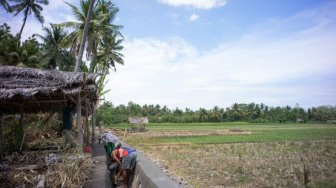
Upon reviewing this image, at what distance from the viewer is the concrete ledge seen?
684 cm

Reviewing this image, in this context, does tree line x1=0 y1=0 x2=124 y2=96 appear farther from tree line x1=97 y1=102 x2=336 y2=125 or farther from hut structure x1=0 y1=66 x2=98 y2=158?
tree line x1=97 y1=102 x2=336 y2=125

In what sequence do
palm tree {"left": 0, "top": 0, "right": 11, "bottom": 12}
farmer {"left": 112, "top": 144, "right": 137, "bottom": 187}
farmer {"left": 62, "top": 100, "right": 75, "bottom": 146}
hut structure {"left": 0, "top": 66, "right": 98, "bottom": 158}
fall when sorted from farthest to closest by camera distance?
palm tree {"left": 0, "top": 0, "right": 11, "bottom": 12}
farmer {"left": 62, "top": 100, "right": 75, "bottom": 146}
farmer {"left": 112, "top": 144, "right": 137, "bottom": 187}
hut structure {"left": 0, "top": 66, "right": 98, "bottom": 158}

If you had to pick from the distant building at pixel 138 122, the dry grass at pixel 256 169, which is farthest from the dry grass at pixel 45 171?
the distant building at pixel 138 122

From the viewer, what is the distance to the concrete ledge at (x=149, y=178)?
22.5ft

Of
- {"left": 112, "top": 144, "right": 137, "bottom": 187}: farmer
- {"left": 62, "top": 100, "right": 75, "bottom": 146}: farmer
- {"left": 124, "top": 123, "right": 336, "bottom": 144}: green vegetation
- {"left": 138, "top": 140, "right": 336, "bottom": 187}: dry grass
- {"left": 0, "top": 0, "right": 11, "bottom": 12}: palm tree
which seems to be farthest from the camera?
{"left": 0, "top": 0, "right": 11, "bottom": 12}: palm tree

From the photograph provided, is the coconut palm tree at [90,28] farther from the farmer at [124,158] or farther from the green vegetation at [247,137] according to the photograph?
the farmer at [124,158]

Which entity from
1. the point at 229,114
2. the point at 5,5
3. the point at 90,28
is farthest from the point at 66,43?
the point at 229,114

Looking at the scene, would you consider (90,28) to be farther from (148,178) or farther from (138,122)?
(138,122)

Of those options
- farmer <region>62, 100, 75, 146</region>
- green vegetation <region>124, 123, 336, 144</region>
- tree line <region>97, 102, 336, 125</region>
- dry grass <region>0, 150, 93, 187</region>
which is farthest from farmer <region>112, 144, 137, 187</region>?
tree line <region>97, 102, 336, 125</region>

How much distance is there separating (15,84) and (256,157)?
940 cm

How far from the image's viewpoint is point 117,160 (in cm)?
838

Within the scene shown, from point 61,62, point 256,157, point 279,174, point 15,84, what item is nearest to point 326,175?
point 279,174

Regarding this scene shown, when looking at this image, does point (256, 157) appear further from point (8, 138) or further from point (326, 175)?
point (8, 138)

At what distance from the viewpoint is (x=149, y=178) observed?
7.23 meters
